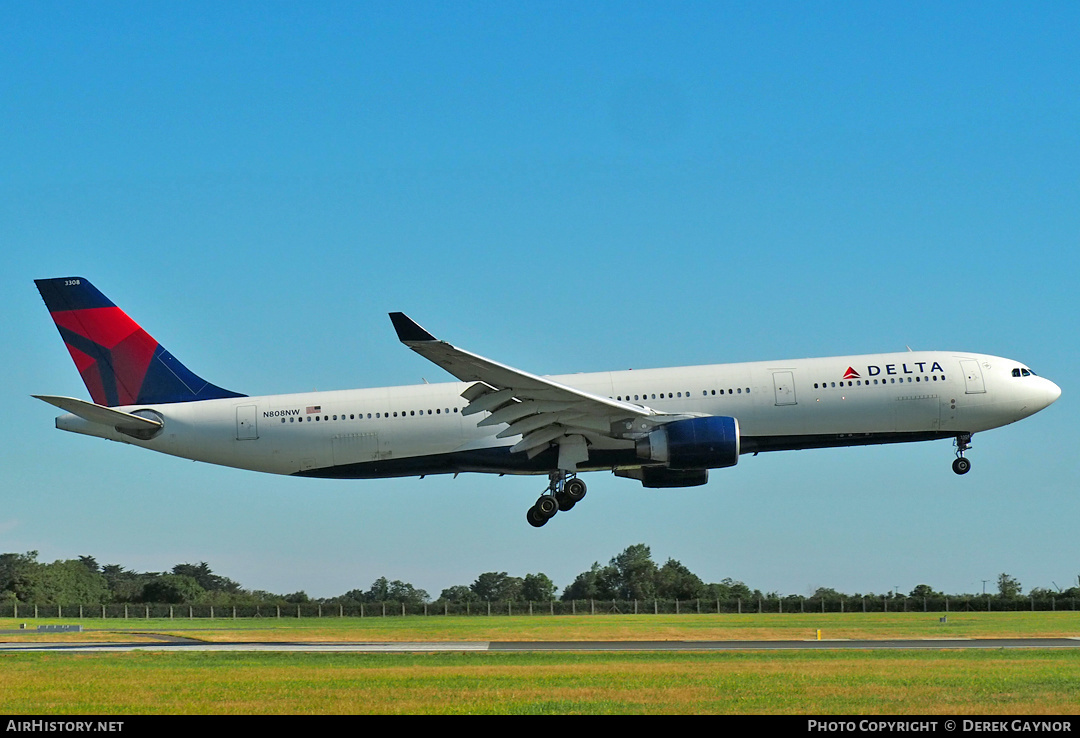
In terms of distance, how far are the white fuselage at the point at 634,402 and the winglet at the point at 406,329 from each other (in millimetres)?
6312

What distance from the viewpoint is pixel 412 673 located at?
25.6m

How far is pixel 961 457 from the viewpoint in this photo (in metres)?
38.8

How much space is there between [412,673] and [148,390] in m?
19.3

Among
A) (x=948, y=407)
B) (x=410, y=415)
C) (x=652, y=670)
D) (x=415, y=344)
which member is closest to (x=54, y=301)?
(x=410, y=415)

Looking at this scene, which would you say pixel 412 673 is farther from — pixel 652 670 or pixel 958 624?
pixel 958 624

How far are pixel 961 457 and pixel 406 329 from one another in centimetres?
1901

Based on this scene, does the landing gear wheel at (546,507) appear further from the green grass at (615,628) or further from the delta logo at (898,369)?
the delta logo at (898,369)

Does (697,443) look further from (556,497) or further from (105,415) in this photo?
(105,415)

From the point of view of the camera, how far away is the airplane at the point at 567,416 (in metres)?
36.4

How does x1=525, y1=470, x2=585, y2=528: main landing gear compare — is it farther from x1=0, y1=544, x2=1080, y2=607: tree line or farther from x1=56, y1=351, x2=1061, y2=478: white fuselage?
x1=0, y1=544, x2=1080, y2=607: tree line

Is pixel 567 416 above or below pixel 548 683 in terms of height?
above

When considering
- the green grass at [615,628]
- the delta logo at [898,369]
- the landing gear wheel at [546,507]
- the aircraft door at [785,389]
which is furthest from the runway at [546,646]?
the delta logo at [898,369]

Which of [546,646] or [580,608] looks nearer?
[546,646]

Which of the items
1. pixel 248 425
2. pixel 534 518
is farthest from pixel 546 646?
pixel 248 425
